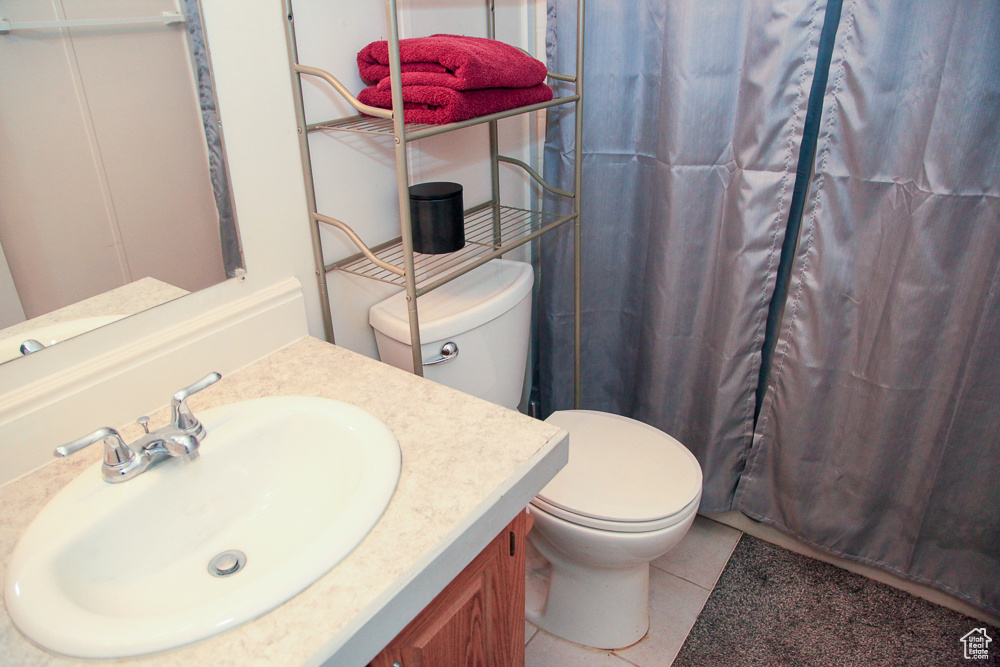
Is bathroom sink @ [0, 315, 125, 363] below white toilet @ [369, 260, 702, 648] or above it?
above

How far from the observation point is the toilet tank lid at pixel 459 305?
1345 millimetres

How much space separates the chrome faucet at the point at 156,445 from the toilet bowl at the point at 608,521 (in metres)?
0.72

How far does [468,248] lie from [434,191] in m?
0.31

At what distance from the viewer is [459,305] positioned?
1.41 metres

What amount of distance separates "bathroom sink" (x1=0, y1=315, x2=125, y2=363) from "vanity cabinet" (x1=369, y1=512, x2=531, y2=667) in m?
0.61

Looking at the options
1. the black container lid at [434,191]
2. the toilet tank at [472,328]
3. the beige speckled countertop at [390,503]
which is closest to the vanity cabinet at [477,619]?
the beige speckled countertop at [390,503]

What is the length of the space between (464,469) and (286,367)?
425 mm

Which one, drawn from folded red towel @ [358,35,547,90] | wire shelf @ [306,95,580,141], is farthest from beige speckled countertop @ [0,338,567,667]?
folded red towel @ [358,35,547,90]

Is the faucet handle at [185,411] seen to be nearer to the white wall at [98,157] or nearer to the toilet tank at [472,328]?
the white wall at [98,157]

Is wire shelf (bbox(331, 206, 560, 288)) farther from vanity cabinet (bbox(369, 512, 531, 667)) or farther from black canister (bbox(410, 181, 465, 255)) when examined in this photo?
vanity cabinet (bbox(369, 512, 531, 667))

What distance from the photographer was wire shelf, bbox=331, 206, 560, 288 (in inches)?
54.5

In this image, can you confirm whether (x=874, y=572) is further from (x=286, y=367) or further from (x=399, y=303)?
(x=286, y=367)

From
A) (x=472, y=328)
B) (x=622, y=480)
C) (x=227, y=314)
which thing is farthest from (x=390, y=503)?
(x=622, y=480)

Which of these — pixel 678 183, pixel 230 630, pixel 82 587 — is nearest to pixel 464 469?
pixel 230 630
